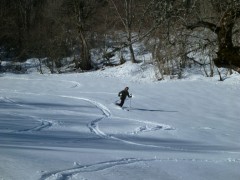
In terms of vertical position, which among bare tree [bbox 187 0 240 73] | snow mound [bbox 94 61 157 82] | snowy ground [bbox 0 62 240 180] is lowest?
snowy ground [bbox 0 62 240 180]

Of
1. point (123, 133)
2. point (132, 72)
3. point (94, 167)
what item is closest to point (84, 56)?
point (132, 72)

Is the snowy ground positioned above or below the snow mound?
below

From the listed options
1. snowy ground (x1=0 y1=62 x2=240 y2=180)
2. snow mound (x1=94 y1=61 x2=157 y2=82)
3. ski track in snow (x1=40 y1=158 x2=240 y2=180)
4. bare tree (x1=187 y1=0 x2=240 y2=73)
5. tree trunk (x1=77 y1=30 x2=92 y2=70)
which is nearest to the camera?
ski track in snow (x1=40 y1=158 x2=240 y2=180)

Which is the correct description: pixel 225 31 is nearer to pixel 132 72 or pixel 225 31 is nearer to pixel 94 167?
pixel 94 167

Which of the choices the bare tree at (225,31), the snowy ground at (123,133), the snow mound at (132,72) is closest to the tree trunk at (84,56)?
the snow mound at (132,72)

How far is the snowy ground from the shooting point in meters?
8.33

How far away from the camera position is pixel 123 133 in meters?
14.5

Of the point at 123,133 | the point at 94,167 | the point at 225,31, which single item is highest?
the point at 225,31

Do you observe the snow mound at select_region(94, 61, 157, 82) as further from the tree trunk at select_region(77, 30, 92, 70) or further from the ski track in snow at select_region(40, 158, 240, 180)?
the ski track in snow at select_region(40, 158, 240, 180)

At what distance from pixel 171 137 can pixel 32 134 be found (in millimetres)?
4480

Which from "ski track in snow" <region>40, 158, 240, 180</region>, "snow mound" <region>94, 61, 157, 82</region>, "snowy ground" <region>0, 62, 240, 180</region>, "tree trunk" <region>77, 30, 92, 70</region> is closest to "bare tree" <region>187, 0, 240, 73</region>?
"snowy ground" <region>0, 62, 240, 180</region>

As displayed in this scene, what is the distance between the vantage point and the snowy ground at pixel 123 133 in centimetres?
833

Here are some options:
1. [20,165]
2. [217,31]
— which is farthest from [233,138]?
[20,165]

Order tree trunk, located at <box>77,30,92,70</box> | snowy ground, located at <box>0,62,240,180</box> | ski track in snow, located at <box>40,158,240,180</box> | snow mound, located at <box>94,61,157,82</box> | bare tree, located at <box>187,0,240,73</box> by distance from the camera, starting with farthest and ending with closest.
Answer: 1. tree trunk, located at <box>77,30,92,70</box>
2. snow mound, located at <box>94,61,157,82</box>
3. snowy ground, located at <box>0,62,240,180</box>
4. bare tree, located at <box>187,0,240,73</box>
5. ski track in snow, located at <box>40,158,240,180</box>
